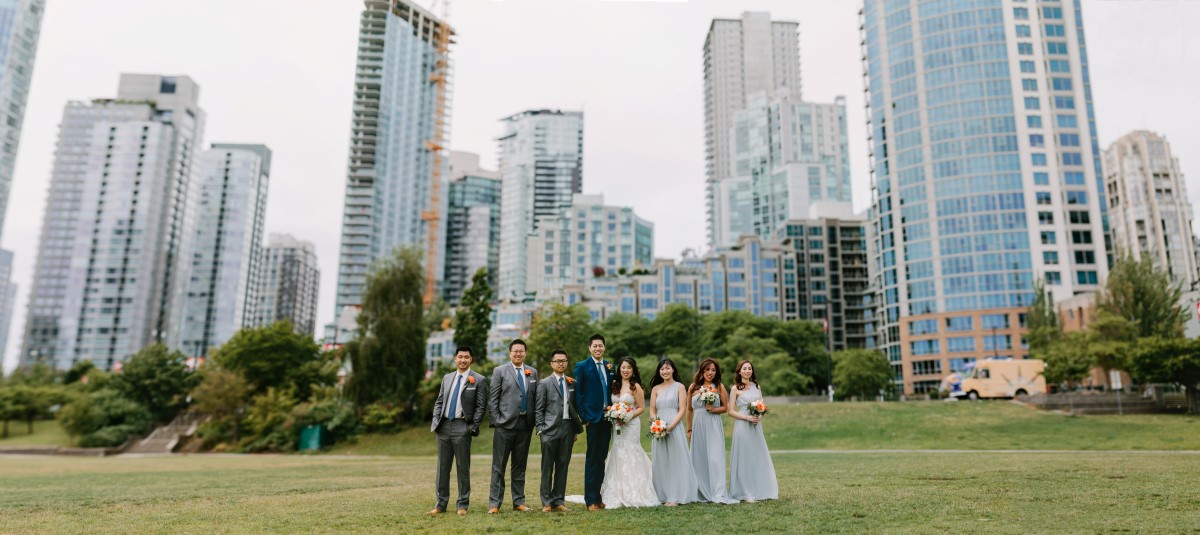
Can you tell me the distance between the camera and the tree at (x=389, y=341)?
146 ft

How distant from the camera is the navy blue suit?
10.9 meters

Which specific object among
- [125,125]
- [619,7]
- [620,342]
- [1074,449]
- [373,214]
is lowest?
[1074,449]

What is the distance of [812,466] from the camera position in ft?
64.3

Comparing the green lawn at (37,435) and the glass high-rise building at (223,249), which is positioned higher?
the glass high-rise building at (223,249)

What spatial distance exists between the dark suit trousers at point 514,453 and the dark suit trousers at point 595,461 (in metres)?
0.99

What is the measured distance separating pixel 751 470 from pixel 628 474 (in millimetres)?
2130

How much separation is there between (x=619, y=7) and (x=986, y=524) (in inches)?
584

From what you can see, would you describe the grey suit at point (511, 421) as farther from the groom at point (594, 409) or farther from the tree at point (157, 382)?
the tree at point (157, 382)

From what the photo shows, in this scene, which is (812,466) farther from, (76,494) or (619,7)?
(76,494)

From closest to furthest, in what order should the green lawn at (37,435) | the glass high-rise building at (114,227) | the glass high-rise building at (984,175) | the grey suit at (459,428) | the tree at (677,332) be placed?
the grey suit at (459,428) → the green lawn at (37,435) → the tree at (677,332) → the glass high-rise building at (984,175) → the glass high-rise building at (114,227)

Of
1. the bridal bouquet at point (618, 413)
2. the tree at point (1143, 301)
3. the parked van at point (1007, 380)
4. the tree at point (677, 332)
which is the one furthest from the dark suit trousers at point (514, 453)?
the tree at point (677, 332)

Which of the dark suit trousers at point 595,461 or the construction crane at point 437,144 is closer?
the dark suit trousers at point 595,461

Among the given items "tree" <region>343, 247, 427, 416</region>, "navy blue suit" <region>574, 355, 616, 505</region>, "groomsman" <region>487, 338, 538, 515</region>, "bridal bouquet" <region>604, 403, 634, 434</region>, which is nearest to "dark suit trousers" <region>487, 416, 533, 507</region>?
"groomsman" <region>487, 338, 538, 515</region>

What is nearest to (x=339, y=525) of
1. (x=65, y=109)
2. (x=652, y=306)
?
(x=652, y=306)
